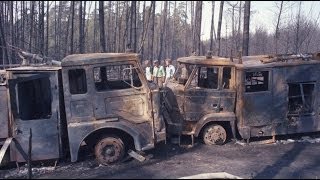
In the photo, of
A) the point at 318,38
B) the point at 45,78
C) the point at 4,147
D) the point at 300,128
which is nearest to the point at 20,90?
the point at 45,78

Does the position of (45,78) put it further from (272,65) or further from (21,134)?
(272,65)

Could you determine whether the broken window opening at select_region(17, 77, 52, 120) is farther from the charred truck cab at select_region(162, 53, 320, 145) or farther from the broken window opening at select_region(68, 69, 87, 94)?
the charred truck cab at select_region(162, 53, 320, 145)

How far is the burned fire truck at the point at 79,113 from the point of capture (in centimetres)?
884

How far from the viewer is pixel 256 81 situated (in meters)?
11.2

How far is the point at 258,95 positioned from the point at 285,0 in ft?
77.4

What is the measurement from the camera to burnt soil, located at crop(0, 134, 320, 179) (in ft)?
27.5

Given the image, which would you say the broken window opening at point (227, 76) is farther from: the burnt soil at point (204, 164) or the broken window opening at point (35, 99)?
the broken window opening at point (35, 99)

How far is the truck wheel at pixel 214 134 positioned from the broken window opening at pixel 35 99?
3.99 metres

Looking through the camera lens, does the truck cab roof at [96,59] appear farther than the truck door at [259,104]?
No

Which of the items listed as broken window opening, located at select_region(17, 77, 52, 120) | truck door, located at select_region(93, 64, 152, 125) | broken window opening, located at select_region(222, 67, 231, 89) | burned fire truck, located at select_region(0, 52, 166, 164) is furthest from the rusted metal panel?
broken window opening, located at select_region(222, 67, 231, 89)

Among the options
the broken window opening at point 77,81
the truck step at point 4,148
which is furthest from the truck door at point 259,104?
the truck step at point 4,148

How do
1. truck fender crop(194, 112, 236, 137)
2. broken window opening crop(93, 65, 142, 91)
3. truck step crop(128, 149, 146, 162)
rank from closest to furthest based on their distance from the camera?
truck step crop(128, 149, 146, 162) < broken window opening crop(93, 65, 142, 91) < truck fender crop(194, 112, 236, 137)

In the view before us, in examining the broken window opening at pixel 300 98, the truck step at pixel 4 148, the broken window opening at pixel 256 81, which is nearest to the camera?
the truck step at pixel 4 148

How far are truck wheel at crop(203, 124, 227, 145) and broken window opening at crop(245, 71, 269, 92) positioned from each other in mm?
1363
